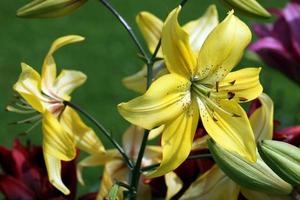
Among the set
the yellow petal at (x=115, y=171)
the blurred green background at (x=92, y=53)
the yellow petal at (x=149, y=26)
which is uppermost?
the yellow petal at (x=149, y=26)

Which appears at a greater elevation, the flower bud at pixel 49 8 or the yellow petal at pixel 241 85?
the flower bud at pixel 49 8

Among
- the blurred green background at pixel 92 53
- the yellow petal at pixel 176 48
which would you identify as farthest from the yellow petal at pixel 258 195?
the blurred green background at pixel 92 53

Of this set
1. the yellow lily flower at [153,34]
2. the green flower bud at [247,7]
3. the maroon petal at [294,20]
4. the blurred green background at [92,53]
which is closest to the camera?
the green flower bud at [247,7]

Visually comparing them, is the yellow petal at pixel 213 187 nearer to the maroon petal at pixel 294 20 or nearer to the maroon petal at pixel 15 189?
the maroon petal at pixel 15 189

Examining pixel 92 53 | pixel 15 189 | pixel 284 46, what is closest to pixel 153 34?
pixel 15 189

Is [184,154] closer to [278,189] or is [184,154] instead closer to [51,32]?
[278,189]

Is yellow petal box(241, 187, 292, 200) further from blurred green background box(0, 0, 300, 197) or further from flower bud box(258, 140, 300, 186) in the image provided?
blurred green background box(0, 0, 300, 197)

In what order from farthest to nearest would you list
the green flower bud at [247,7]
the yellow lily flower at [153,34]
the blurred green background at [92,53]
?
the blurred green background at [92,53] → the yellow lily flower at [153,34] → the green flower bud at [247,7]
